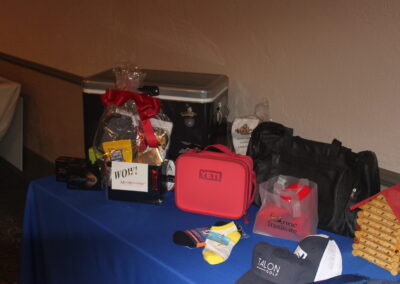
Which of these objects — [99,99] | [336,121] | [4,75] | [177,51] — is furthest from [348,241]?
[4,75]

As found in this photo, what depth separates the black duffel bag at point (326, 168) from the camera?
1.10m

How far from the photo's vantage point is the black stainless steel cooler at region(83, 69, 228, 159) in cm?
132

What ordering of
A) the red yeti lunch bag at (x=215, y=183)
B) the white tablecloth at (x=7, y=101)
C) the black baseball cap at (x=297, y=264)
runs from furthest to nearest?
the white tablecloth at (x=7, y=101), the red yeti lunch bag at (x=215, y=183), the black baseball cap at (x=297, y=264)

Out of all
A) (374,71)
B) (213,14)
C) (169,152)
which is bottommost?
(169,152)

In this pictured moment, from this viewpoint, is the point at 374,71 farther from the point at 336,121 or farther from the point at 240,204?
the point at 240,204

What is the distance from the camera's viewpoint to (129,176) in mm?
1248

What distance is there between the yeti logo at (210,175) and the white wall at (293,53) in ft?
1.41

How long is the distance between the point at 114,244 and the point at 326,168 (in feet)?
1.95

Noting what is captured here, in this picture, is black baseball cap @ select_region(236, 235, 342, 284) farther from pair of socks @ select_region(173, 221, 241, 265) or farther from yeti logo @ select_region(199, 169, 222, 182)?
yeti logo @ select_region(199, 169, 222, 182)

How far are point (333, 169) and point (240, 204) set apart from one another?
264 millimetres

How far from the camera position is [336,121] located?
1.36 m

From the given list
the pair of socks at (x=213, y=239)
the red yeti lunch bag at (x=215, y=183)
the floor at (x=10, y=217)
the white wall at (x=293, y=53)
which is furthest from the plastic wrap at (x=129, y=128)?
the floor at (x=10, y=217)

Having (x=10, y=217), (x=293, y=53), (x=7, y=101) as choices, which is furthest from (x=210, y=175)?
(x=7, y=101)

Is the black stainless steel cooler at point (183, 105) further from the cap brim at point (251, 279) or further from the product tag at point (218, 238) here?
the cap brim at point (251, 279)
